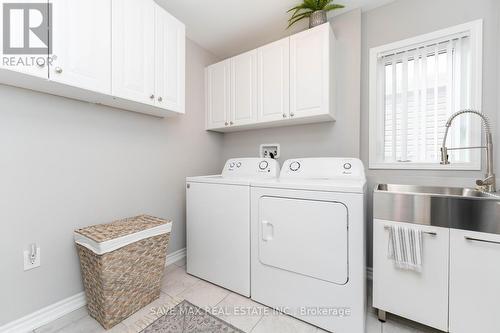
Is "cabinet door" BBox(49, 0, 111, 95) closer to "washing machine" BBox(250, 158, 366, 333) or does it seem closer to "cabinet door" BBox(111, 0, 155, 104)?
"cabinet door" BBox(111, 0, 155, 104)

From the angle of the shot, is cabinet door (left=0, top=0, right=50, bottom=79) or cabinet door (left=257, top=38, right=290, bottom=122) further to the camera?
cabinet door (left=257, top=38, right=290, bottom=122)

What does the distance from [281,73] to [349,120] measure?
75 cm

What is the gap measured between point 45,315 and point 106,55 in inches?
67.9

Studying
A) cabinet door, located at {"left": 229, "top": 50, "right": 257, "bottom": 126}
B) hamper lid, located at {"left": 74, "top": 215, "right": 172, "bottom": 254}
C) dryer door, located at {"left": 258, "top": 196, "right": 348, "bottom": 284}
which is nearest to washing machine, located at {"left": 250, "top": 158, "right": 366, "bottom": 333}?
dryer door, located at {"left": 258, "top": 196, "right": 348, "bottom": 284}

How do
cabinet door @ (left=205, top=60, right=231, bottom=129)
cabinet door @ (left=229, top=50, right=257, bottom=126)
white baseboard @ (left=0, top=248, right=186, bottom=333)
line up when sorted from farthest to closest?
cabinet door @ (left=205, top=60, right=231, bottom=129) < cabinet door @ (left=229, top=50, right=257, bottom=126) < white baseboard @ (left=0, top=248, right=186, bottom=333)

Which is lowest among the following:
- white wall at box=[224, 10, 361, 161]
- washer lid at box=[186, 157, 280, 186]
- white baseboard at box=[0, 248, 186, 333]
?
white baseboard at box=[0, 248, 186, 333]

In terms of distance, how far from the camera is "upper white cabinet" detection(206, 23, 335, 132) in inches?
70.1

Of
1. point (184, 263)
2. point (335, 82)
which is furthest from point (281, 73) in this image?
point (184, 263)

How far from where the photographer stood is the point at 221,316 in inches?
58.4

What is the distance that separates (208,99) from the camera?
8.21 ft

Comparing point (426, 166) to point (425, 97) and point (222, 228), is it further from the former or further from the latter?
point (222, 228)

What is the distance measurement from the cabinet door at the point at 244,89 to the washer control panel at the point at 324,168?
0.61m

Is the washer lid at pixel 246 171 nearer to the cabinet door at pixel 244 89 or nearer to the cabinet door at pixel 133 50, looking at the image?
the cabinet door at pixel 244 89

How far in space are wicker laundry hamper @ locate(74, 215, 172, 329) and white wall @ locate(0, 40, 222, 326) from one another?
0.15m
